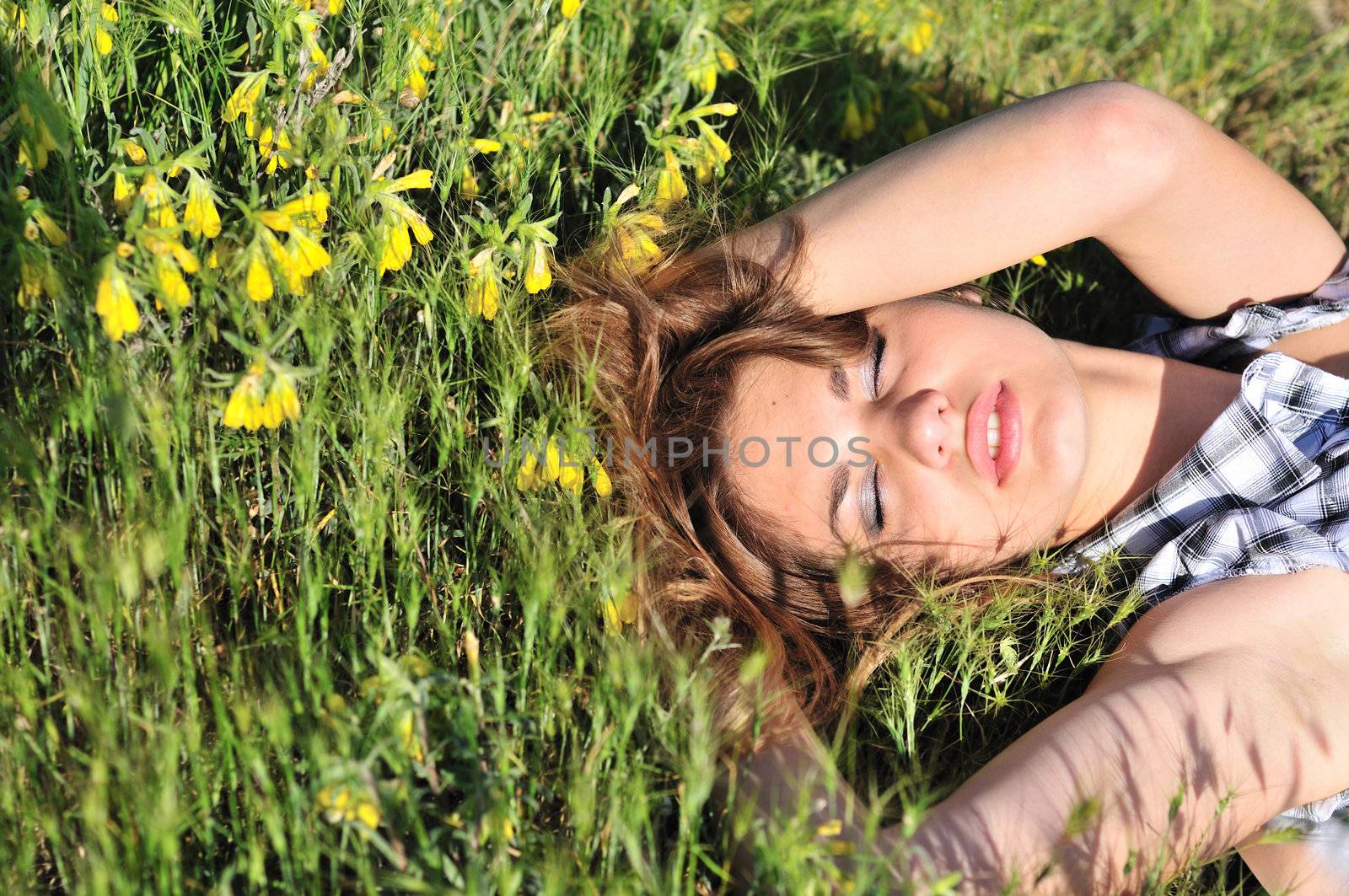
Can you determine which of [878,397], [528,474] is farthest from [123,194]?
[878,397]

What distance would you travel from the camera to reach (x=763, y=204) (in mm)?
2139

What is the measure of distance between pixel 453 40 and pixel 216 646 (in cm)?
106

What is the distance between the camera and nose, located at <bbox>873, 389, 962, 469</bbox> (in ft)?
5.36

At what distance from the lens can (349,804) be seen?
1.07 m

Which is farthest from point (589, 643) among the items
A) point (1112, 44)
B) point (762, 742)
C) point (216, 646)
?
point (1112, 44)

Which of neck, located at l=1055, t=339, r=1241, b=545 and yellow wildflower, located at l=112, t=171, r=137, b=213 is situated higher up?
yellow wildflower, located at l=112, t=171, r=137, b=213

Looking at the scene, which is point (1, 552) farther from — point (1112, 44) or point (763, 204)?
point (1112, 44)

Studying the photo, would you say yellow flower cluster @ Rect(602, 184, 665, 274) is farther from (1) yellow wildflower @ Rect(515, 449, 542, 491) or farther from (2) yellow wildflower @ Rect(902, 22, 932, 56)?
(2) yellow wildflower @ Rect(902, 22, 932, 56)

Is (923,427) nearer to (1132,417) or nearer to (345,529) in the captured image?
(1132,417)

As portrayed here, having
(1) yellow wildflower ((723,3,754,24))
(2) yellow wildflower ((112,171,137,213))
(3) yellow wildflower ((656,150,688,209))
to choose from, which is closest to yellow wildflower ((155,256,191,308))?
(2) yellow wildflower ((112,171,137,213))

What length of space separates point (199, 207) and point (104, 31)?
37 centimetres

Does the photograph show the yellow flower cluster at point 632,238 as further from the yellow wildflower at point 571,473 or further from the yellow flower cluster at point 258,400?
the yellow flower cluster at point 258,400

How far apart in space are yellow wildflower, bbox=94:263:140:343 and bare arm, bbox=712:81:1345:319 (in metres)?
0.97

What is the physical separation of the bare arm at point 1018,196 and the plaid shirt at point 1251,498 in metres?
0.32
